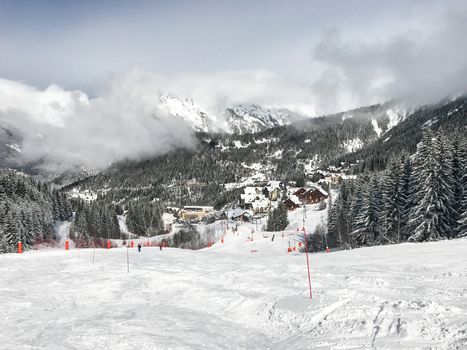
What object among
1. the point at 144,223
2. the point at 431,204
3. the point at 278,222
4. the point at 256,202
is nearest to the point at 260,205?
the point at 256,202

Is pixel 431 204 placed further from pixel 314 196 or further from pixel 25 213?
pixel 314 196

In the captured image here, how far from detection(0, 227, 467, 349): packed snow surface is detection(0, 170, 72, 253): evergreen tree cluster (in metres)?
58.5

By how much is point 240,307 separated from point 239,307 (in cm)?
3

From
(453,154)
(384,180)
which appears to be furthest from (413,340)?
(384,180)

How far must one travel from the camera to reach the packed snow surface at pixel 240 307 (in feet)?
29.7

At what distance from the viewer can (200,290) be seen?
15289 millimetres

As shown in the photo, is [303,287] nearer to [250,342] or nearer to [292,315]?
[292,315]

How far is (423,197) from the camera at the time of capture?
134 ft

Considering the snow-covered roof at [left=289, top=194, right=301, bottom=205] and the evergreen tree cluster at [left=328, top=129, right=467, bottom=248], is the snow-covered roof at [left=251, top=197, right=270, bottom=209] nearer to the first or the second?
the snow-covered roof at [left=289, top=194, right=301, bottom=205]

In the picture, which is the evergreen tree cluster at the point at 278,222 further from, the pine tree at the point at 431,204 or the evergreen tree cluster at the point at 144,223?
the pine tree at the point at 431,204

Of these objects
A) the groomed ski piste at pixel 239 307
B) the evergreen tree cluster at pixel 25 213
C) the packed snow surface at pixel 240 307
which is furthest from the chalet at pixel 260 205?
the packed snow surface at pixel 240 307

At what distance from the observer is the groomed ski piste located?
904cm

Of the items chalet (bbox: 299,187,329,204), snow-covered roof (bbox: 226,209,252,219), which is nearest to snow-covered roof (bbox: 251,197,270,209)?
snow-covered roof (bbox: 226,209,252,219)

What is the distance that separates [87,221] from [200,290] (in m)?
130
